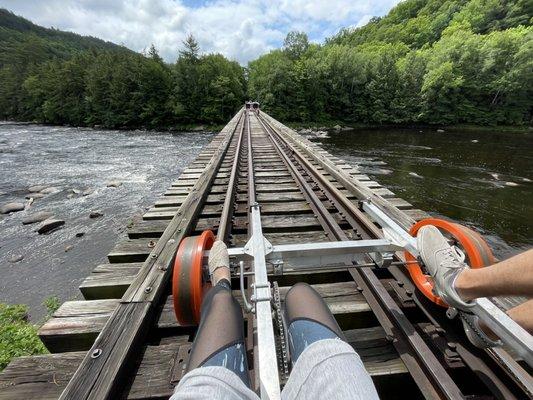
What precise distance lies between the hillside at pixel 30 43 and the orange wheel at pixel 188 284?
2889 inches

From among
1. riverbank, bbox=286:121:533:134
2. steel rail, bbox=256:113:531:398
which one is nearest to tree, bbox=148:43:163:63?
riverbank, bbox=286:121:533:134

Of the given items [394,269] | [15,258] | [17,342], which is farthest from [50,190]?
[394,269]

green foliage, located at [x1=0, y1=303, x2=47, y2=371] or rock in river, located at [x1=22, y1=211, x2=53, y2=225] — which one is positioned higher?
green foliage, located at [x1=0, y1=303, x2=47, y2=371]

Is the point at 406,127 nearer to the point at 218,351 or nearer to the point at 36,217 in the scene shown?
the point at 36,217

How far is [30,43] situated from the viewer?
224 feet

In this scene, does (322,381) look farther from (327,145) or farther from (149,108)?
(149,108)

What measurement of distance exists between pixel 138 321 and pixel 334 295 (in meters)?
1.54

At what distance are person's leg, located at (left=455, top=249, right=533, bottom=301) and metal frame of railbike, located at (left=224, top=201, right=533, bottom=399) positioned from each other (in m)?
0.21

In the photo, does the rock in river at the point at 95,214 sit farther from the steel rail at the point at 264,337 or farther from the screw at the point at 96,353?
the steel rail at the point at 264,337

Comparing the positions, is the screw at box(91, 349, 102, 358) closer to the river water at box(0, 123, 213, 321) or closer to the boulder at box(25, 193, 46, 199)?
the river water at box(0, 123, 213, 321)

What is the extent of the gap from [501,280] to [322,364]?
1241mm

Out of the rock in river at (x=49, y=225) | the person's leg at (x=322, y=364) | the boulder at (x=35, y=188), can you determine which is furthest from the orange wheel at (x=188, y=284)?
the boulder at (x=35, y=188)

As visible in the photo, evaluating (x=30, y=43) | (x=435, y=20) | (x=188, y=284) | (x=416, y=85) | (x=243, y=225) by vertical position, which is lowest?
(x=243, y=225)

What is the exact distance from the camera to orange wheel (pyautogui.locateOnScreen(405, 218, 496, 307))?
189cm
